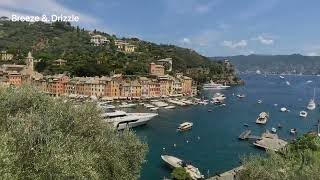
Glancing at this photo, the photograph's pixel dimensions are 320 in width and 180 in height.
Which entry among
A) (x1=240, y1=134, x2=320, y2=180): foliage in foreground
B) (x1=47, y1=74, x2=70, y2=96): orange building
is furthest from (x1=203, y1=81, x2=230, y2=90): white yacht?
(x1=240, y1=134, x2=320, y2=180): foliage in foreground

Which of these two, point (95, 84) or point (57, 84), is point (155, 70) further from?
point (57, 84)

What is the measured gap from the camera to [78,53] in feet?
455

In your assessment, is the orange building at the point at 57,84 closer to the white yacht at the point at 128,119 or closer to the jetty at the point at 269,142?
the white yacht at the point at 128,119

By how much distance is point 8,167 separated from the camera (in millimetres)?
12953

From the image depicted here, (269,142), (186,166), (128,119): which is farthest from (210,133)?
(186,166)

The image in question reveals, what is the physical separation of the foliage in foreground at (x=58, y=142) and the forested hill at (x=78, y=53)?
297 feet

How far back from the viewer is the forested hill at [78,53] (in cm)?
11938

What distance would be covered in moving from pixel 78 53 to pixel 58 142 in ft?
412

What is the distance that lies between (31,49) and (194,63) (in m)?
67.6

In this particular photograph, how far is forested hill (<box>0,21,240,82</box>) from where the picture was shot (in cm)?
11938

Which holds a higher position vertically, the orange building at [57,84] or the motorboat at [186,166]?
the orange building at [57,84]

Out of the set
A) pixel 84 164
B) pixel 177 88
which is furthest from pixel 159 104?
pixel 84 164

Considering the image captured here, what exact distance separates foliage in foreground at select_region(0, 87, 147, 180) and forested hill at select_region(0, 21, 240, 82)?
90534 mm

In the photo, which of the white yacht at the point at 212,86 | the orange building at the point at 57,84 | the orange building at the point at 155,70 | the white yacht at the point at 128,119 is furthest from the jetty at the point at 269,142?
the white yacht at the point at 212,86
